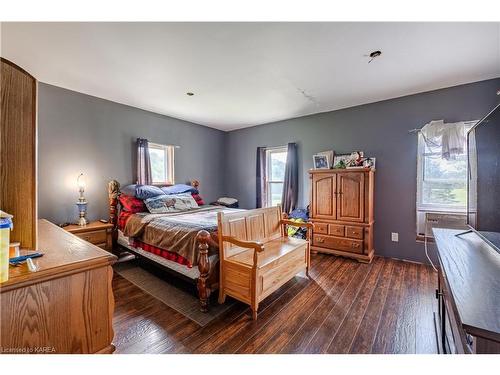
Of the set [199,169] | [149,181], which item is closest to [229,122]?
[199,169]

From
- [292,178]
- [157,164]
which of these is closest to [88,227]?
[157,164]

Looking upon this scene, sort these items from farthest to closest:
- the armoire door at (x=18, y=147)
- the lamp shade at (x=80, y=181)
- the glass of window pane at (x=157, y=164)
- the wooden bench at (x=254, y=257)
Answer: the glass of window pane at (x=157, y=164)
the lamp shade at (x=80, y=181)
the wooden bench at (x=254, y=257)
the armoire door at (x=18, y=147)

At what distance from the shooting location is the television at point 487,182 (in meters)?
1.33

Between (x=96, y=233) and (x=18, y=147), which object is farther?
(x=96, y=233)

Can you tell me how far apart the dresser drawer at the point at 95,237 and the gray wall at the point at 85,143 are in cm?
48

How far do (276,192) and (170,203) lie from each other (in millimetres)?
2239

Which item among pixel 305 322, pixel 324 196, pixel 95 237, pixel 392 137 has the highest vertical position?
pixel 392 137

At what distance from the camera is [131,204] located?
10.2 ft

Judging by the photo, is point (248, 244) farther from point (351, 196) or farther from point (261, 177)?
point (261, 177)

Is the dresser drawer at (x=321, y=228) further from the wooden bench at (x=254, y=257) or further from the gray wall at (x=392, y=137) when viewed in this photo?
the wooden bench at (x=254, y=257)

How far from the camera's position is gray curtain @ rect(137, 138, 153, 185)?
11.7ft

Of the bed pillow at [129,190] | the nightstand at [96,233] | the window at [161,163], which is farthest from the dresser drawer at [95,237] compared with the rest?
the window at [161,163]

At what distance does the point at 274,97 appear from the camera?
3170 mm

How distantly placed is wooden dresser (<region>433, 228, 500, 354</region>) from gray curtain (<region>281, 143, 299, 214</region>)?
2520 mm
